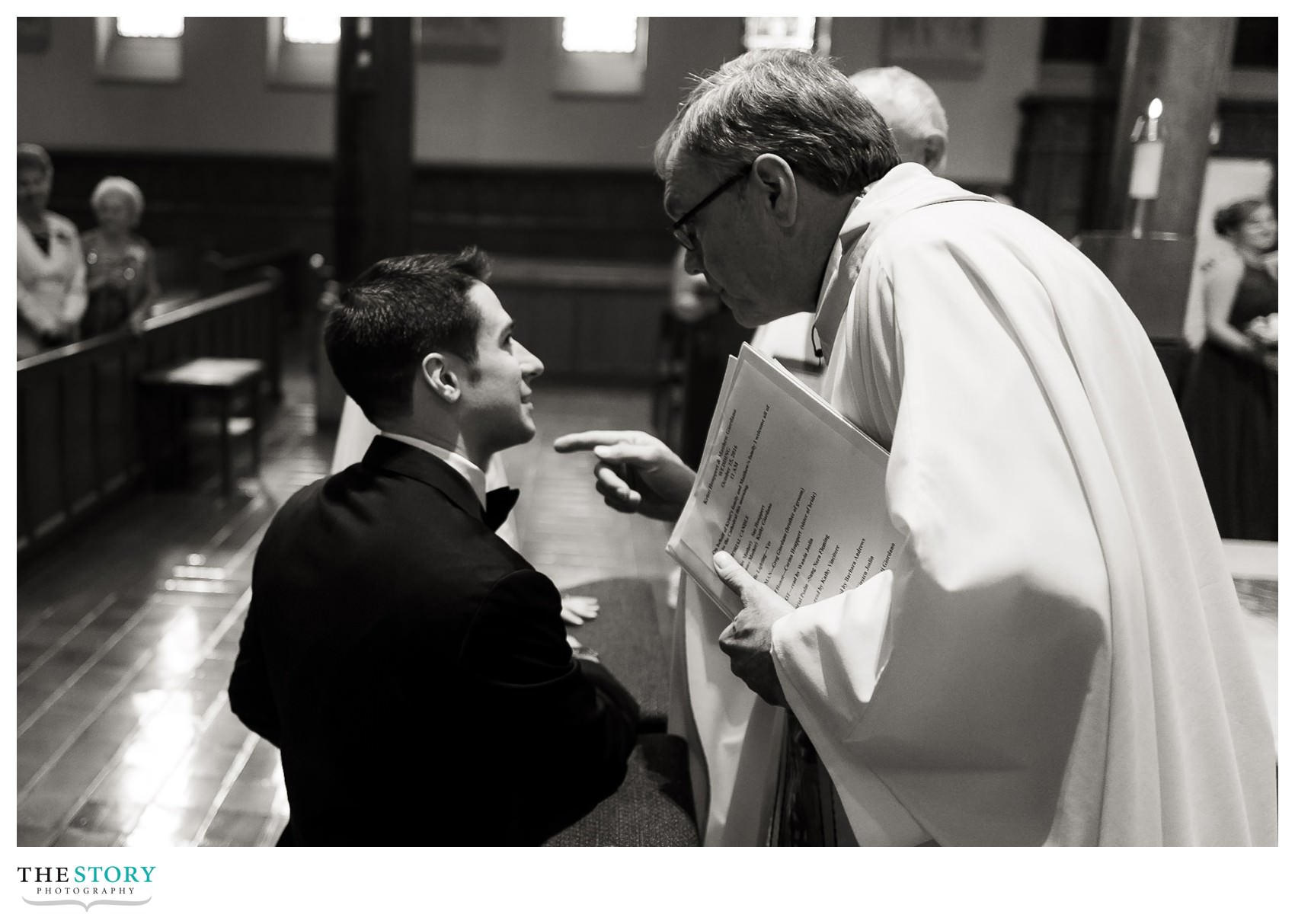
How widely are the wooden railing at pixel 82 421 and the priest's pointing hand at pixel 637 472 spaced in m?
3.88

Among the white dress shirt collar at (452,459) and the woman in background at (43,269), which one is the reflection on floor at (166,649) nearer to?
the white dress shirt collar at (452,459)

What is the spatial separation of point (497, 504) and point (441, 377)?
0.20 meters

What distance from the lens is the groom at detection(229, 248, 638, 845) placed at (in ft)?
4.82

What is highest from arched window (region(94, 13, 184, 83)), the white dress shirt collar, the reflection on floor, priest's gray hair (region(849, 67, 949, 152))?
arched window (region(94, 13, 184, 83))

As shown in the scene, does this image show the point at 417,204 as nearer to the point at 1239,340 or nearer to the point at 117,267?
the point at 117,267

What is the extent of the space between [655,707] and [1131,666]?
1.08 metres

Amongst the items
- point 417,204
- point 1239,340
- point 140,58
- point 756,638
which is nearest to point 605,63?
point 417,204

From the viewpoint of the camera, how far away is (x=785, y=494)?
139cm

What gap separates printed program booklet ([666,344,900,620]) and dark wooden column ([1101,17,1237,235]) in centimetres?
240

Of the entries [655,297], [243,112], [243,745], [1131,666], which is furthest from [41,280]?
[243,112]

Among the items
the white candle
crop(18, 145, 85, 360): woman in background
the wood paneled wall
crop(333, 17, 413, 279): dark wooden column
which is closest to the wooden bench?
crop(18, 145, 85, 360): woman in background
